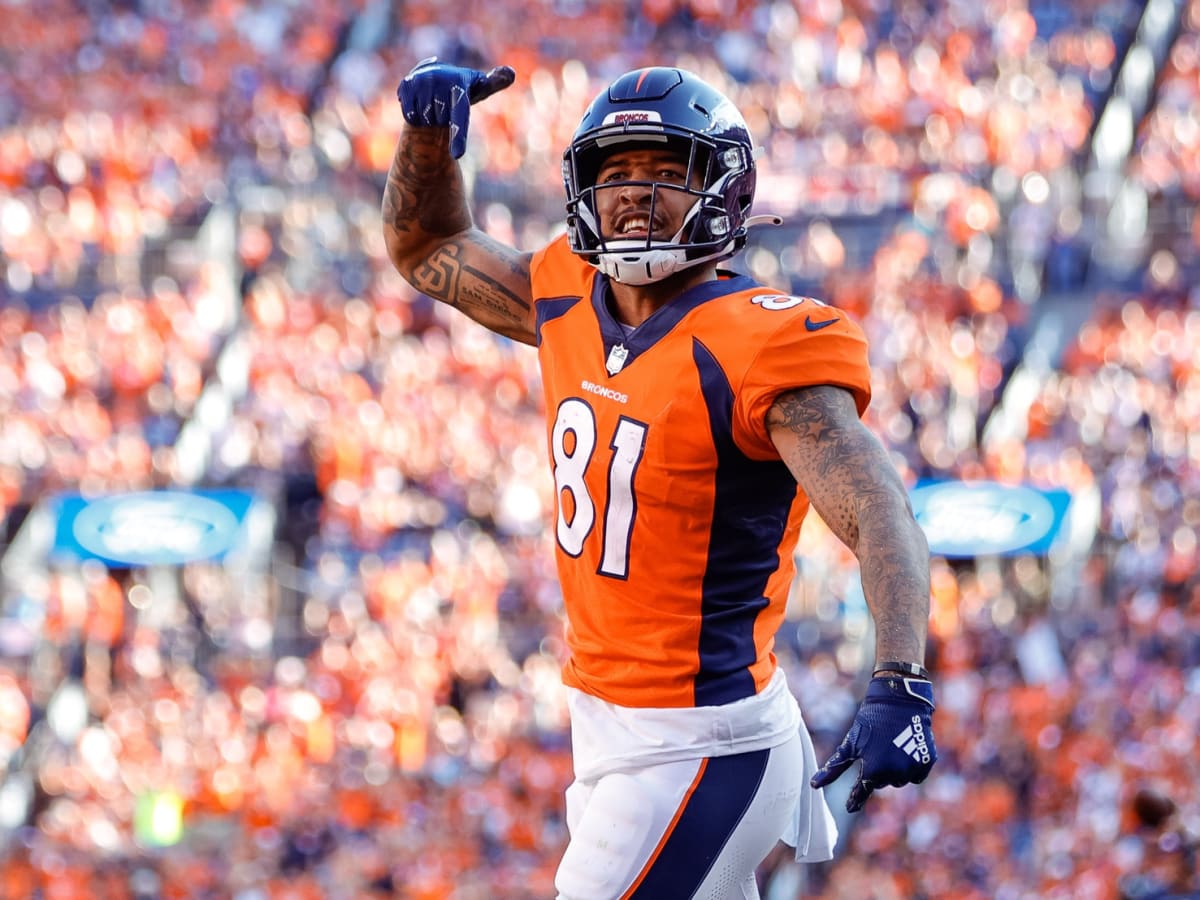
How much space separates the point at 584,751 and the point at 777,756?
37 cm

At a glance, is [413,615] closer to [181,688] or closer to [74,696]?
[181,688]

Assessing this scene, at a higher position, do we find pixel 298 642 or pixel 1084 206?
pixel 1084 206

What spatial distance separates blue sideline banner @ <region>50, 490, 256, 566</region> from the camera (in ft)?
47.2

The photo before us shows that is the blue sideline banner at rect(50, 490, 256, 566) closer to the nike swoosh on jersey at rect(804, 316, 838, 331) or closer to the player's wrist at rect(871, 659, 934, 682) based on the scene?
the nike swoosh on jersey at rect(804, 316, 838, 331)

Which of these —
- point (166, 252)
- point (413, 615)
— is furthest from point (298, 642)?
point (166, 252)

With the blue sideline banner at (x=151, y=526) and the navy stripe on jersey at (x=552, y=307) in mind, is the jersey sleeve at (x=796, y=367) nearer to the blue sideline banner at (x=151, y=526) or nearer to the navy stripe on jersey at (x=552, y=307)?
the navy stripe on jersey at (x=552, y=307)

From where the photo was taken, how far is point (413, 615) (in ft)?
43.8

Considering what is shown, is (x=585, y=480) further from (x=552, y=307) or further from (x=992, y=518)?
(x=992, y=518)

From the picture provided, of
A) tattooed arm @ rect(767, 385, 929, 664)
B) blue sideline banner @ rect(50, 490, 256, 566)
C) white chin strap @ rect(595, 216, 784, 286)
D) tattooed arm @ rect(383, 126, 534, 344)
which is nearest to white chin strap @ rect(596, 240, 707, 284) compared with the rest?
white chin strap @ rect(595, 216, 784, 286)

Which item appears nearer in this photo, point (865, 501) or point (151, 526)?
point (865, 501)

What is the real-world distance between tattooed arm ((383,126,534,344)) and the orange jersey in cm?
46

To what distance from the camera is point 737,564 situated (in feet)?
10.3

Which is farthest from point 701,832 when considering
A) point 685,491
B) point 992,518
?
point 992,518

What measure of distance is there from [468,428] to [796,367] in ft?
38.8
